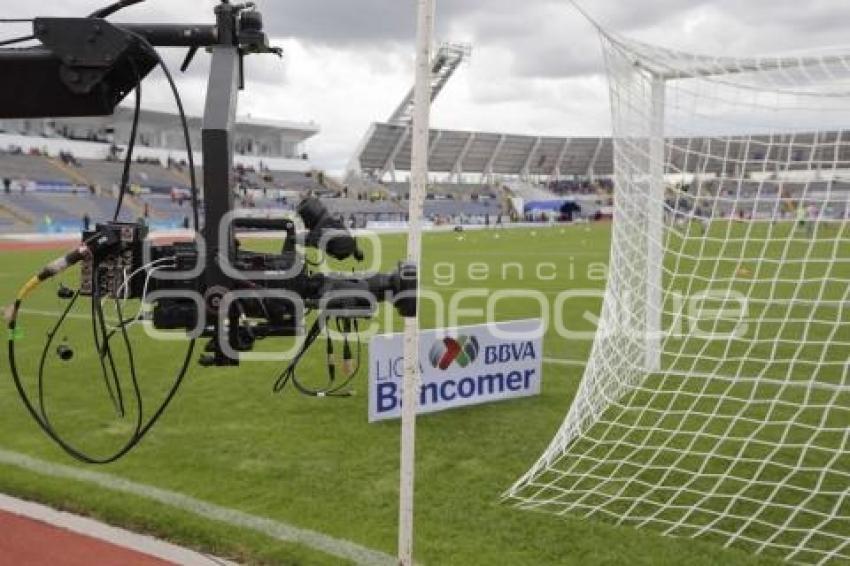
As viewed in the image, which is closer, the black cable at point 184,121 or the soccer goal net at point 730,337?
the black cable at point 184,121

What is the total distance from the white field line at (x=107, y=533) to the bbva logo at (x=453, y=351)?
2.81 m

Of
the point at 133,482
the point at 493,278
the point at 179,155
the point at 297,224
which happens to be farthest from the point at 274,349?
→ the point at 179,155

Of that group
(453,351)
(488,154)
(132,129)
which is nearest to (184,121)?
(132,129)

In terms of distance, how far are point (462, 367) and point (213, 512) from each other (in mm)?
2756

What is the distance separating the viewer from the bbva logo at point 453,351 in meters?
6.50

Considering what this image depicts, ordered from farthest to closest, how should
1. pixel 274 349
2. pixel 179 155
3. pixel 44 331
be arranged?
1. pixel 179 155
2. pixel 44 331
3. pixel 274 349

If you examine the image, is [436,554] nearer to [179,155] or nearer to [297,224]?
[297,224]

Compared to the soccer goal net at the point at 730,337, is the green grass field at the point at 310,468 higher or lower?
lower

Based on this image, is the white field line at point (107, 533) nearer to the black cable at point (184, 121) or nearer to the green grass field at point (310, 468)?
the green grass field at point (310, 468)

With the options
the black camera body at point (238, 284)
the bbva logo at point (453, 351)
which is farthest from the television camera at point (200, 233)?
the bbva logo at point (453, 351)

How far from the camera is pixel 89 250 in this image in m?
2.86

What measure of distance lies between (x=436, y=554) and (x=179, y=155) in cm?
5854

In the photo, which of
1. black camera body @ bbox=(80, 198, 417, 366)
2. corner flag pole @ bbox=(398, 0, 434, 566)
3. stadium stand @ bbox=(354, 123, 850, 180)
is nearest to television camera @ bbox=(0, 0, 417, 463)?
black camera body @ bbox=(80, 198, 417, 366)

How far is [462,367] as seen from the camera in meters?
6.77
